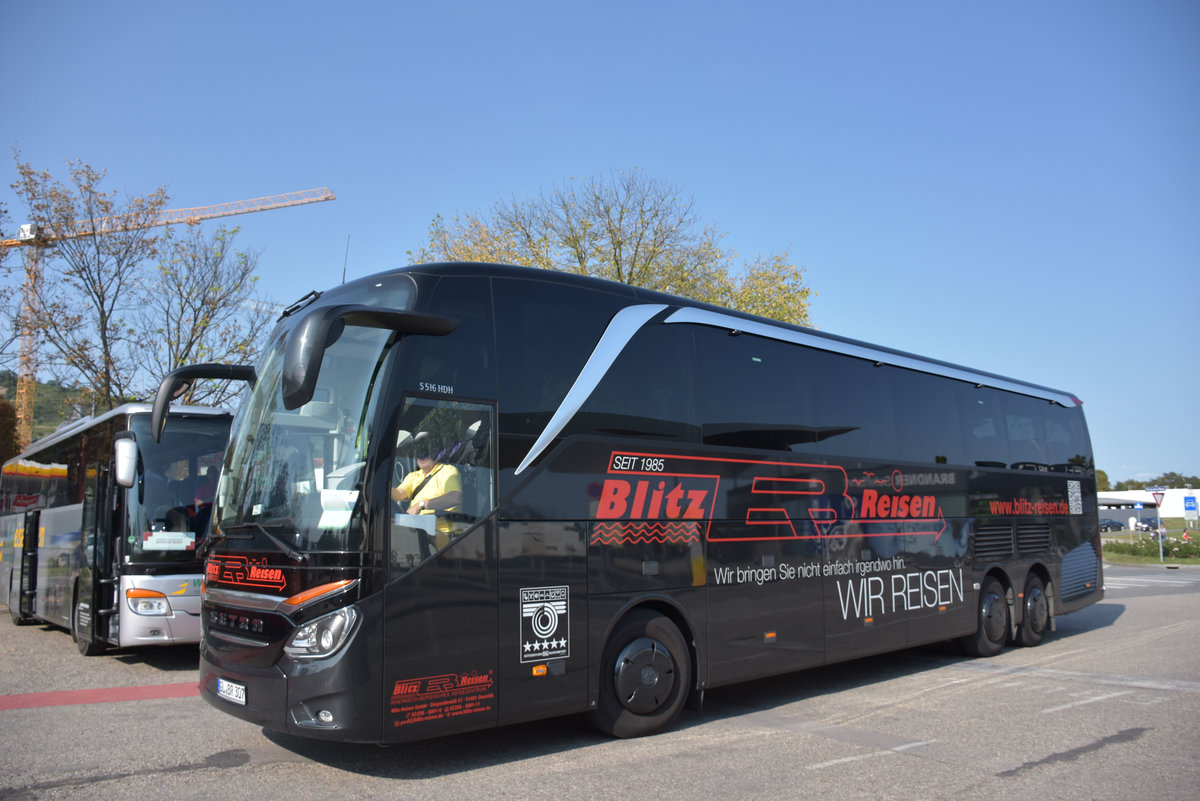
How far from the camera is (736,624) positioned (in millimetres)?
8211

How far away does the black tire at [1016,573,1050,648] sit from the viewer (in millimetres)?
13172

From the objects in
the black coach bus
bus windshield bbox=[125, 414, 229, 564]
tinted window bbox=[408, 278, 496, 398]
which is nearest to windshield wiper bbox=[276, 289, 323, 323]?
the black coach bus

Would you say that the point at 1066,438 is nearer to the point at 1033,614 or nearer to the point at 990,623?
the point at 1033,614

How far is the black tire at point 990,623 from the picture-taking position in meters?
12.2

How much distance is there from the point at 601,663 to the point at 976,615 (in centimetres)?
719

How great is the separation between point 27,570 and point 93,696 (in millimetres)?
7717

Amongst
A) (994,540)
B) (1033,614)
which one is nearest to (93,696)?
(994,540)

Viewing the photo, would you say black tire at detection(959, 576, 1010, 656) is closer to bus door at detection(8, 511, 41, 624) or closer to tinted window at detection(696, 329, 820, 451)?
tinted window at detection(696, 329, 820, 451)

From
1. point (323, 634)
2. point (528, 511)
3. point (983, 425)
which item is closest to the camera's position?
point (323, 634)

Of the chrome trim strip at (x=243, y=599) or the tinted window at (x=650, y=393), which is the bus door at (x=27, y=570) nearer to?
the chrome trim strip at (x=243, y=599)

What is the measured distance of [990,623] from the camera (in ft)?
40.6

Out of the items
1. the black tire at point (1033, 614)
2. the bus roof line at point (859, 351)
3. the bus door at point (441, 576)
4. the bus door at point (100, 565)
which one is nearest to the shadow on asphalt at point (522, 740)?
the bus door at point (441, 576)

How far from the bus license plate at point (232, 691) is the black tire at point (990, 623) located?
9671 mm

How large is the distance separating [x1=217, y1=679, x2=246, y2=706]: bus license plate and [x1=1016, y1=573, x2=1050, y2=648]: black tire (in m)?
11.1
